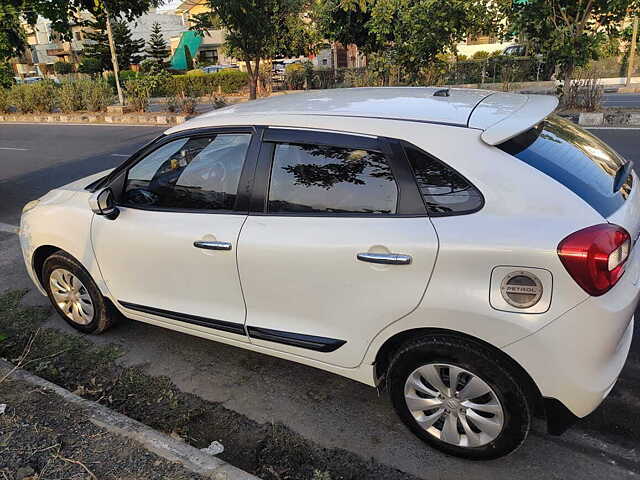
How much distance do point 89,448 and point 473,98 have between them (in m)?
2.81

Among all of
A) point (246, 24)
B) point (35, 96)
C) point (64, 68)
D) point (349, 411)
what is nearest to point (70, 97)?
point (35, 96)

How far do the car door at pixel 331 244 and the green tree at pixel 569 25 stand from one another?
11.4 meters

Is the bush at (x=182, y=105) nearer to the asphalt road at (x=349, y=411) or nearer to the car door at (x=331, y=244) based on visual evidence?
the asphalt road at (x=349, y=411)

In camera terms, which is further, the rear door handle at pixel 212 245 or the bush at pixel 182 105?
the bush at pixel 182 105

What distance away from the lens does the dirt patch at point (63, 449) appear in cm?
243

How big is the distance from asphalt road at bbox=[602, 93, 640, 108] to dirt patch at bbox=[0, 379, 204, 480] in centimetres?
1605

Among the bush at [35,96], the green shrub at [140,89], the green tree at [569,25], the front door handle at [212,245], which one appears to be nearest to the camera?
the front door handle at [212,245]

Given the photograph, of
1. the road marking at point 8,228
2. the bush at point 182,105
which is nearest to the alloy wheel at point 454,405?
the road marking at point 8,228

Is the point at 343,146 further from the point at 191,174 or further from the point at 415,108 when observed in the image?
the point at 191,174

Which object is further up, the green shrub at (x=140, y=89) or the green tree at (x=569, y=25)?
the green tree at (x=569, y=25)

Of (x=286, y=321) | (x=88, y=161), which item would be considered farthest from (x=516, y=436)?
(x=88, y=161)

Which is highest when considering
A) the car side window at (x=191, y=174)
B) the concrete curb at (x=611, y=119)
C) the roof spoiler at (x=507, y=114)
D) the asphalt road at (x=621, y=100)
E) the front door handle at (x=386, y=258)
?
the roof spoiler at (x=507, y=114)

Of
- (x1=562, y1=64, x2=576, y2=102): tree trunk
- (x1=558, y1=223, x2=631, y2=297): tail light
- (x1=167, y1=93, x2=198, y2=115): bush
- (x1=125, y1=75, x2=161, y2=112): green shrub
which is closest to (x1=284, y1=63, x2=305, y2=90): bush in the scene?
(x1=125, y1=75, x2=161, y2=112): green shrub

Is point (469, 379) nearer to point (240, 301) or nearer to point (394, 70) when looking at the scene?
point (240, 301)
